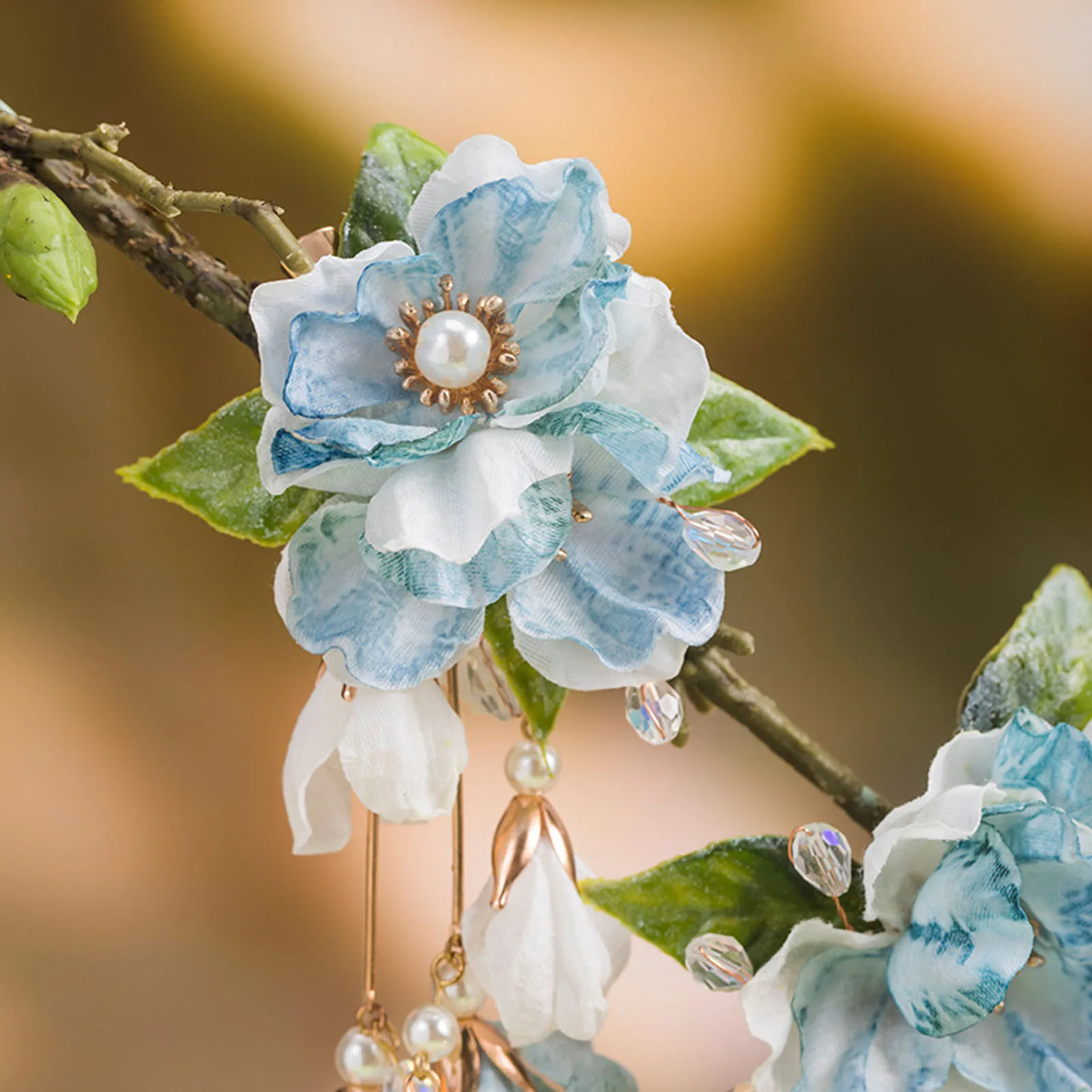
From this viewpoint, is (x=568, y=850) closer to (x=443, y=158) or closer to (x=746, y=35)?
(x=443, y=158)

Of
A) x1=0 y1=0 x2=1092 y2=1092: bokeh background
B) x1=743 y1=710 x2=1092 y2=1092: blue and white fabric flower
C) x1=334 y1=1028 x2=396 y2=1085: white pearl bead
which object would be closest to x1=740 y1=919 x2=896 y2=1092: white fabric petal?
x1=743 y1=710 x2=1092 y2=1092: blue and white fabric flower

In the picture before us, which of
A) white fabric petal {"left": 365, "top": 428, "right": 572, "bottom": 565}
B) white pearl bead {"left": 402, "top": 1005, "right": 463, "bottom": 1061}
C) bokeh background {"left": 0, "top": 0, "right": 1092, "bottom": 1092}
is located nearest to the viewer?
white fabric petal {"left": 365, "top": 428, "right": 572, "bottom": 565}

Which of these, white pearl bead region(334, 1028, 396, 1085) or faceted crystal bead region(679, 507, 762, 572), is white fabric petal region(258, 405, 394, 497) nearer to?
faceted crystal bead region(679, 507, 762, 572)

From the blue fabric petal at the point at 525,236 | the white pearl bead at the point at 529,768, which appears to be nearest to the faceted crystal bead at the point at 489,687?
the white pearl bead at the point at 529,768

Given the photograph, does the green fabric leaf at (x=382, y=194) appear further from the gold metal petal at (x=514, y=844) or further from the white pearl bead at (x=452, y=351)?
the gold metal petal at (x=514, y=844)

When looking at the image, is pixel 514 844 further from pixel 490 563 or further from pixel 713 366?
pixel 713 366

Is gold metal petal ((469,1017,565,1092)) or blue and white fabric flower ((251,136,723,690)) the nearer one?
blue and white fabric flower ((251,136,723,690))
